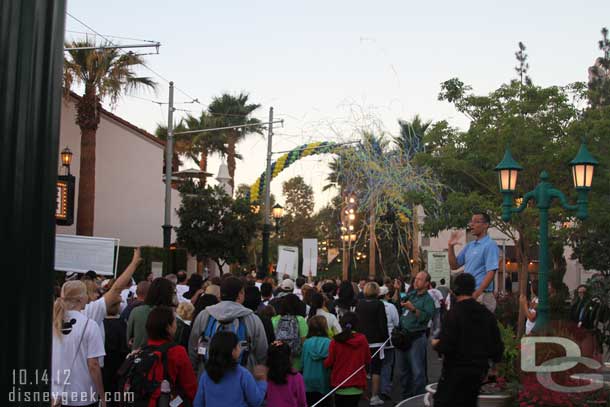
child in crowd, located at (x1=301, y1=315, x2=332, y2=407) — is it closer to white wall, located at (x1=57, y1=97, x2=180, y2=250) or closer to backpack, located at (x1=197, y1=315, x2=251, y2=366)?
backpack, located at (x1=197, y1=315, x2=251, y2=366)

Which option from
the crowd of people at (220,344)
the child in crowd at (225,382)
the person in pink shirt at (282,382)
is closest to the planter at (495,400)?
the crowd of people at (220,344)

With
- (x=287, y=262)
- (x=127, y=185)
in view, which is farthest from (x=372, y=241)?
(x=287, y=262)

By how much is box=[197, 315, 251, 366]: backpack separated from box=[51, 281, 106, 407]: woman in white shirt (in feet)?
3.57

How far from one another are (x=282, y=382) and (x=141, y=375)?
1691 mm

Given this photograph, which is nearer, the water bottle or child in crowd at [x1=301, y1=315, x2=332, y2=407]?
the water bottle

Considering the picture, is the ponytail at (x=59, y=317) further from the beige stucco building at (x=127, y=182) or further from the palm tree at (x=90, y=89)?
the beige stucco building at (x=127, y=182)

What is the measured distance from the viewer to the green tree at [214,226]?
129 ft

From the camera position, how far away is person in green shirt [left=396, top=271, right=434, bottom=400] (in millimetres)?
12453

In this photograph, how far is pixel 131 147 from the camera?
39344 mm

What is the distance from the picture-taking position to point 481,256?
8.54 meters

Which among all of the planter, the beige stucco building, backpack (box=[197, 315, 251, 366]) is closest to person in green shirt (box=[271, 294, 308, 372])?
the planter

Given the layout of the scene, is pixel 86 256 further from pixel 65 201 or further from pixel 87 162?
pixel 87 162

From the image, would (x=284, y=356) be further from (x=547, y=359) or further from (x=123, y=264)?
(x=123, y=264)

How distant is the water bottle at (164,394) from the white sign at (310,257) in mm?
18467
